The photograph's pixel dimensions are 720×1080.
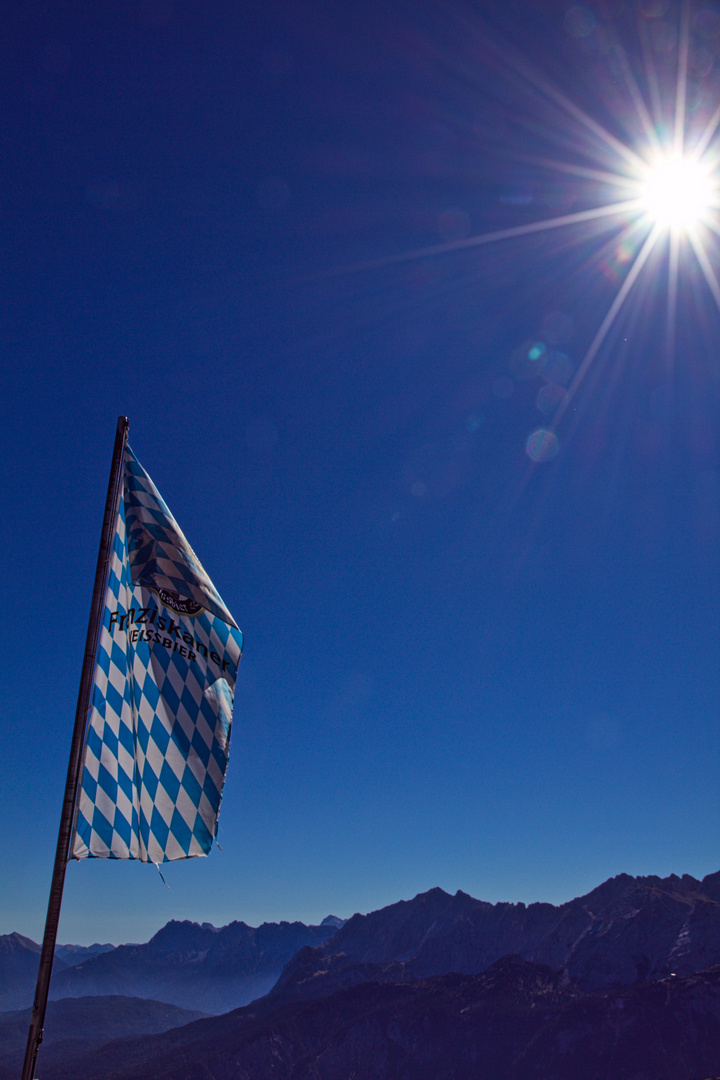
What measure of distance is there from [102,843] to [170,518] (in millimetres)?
5726

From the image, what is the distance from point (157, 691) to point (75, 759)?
91.9 inches

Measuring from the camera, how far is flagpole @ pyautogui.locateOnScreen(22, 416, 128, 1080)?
930 cm

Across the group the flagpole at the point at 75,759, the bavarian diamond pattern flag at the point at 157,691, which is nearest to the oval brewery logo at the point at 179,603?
the bavarian diamond pattern flag at the point at 157,691

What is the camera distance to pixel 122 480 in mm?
12977

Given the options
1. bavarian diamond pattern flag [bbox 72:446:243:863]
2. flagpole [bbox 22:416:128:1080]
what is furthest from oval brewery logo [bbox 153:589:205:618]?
flagpole [bbox 22:416:128:1080]

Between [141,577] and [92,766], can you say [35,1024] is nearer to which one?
[92,766]

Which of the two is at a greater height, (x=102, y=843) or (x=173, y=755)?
(x=173, y=755)

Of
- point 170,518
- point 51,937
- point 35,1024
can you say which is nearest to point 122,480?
point 170,518

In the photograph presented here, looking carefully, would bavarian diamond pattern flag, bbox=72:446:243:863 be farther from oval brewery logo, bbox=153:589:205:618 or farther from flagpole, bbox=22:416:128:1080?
flagpole, bbox=22:416:128:1080

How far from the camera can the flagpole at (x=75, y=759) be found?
9.30 metres

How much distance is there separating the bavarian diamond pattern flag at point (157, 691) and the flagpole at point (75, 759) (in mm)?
825

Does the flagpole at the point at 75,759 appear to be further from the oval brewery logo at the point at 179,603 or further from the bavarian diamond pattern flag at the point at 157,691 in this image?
the oval brewery logo at the point at 179,603

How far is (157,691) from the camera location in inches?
507

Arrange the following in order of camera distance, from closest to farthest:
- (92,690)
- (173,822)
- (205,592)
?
1. (92,690)
2. (173,822)
3. (205,592)
